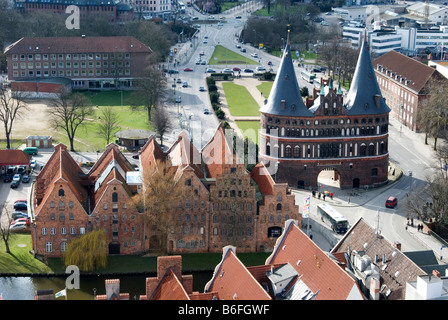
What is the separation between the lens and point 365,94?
349 feet

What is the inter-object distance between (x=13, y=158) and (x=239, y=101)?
5828 cm

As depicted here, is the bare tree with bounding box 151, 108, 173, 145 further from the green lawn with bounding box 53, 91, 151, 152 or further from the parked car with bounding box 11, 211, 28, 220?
the parked car with bounding box 11, 211, 28, 220

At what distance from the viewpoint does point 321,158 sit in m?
107

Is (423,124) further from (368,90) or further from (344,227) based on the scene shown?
(344,227)

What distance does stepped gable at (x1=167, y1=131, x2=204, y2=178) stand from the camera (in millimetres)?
87438

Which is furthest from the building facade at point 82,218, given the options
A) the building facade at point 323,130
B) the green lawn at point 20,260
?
the building facade at point 323,130

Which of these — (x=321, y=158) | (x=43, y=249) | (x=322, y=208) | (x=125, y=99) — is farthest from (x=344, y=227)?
(x=125, y=99)

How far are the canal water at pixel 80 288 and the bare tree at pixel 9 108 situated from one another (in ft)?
166

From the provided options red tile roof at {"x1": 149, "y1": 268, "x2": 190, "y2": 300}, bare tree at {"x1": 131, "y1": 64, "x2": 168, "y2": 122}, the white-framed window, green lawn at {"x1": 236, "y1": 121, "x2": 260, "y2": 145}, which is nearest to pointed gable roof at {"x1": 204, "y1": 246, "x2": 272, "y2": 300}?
red tile roof at {"x1": 149, "y1": 268, "x2": 190, "y2": 300}

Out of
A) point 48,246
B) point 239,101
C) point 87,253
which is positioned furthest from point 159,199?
point 239,101

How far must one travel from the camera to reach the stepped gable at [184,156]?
87438mm

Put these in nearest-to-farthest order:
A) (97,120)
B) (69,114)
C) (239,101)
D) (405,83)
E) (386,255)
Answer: (386,255), (69,114), (97,120), (405,83), (239,101)

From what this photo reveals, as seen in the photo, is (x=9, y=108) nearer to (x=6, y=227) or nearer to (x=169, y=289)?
(x=6, y=227)

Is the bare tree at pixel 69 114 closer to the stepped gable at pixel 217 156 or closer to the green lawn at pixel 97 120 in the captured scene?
the green lawn at pixel 97 120
